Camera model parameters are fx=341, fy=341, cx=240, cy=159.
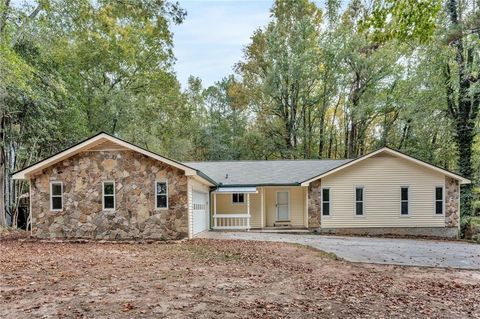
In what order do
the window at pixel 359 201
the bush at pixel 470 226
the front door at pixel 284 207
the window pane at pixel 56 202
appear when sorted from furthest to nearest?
1. the front door at pixel 284 207
2. the bush at pixel 470 226
3. the window at pixel 359 201
4. the window pane at pixel 56 202

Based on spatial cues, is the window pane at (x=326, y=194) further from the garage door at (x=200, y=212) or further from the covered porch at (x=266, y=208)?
the garage door at (x=200, y=212)

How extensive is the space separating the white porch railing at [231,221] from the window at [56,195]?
6.92 m

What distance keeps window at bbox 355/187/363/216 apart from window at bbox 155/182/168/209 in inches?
365

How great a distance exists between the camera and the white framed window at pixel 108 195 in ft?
42.0

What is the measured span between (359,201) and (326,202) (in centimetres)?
160

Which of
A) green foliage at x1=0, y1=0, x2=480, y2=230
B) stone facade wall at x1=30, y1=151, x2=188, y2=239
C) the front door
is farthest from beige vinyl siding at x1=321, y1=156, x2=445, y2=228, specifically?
stone facade wall at x1=30, y1=151, x2=188, y2=239

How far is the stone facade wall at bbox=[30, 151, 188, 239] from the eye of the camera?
12641 mm

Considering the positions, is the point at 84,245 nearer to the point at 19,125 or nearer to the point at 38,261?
the point at 38,261

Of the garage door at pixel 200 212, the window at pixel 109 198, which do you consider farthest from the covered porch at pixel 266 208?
the window at pixel 109 198

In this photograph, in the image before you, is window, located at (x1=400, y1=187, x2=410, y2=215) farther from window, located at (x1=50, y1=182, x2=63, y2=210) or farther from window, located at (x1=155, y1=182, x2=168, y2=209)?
window, located at (x1=50, y1=182, x2=63, y2=210)

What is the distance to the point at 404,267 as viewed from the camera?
817 cm

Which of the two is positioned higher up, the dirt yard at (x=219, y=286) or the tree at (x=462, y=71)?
the tree at (x=462, y=71)

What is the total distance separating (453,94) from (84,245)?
18.5m

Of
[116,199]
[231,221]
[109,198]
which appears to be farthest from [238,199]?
[109,198]
